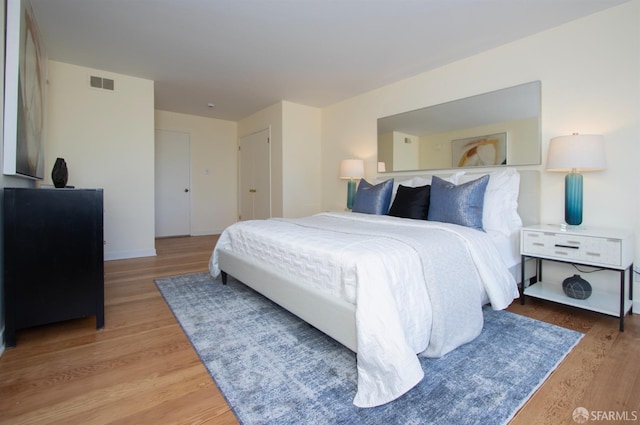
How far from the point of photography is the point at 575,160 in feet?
7.31

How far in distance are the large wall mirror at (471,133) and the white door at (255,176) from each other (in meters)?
2.27

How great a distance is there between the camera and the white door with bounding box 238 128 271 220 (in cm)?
539

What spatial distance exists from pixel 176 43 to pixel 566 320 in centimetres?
416

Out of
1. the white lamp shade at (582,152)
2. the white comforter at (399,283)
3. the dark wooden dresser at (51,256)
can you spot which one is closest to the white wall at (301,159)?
the white comforter at (399,283)

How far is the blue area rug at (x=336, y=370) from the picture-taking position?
4.10 feet

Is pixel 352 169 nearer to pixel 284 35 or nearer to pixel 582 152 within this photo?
pixel 284 35

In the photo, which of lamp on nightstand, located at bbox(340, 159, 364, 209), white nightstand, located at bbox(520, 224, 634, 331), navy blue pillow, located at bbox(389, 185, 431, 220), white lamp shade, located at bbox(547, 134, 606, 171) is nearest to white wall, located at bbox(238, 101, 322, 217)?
lamp on nightstand, located at bbox(340, 159, 364, 209)

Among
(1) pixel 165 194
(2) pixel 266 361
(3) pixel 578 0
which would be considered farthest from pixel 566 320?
(1) pixel 165 194

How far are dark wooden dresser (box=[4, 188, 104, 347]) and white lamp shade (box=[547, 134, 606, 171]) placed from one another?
334 cm

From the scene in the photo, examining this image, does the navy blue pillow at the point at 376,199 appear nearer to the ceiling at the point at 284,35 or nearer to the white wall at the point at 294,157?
the ceiling at the point at 284,35

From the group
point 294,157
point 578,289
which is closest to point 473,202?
point 578,289

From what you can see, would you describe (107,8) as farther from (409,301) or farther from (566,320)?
(566,320)

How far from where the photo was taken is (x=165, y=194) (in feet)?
18.9

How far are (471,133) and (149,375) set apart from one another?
341 cm
